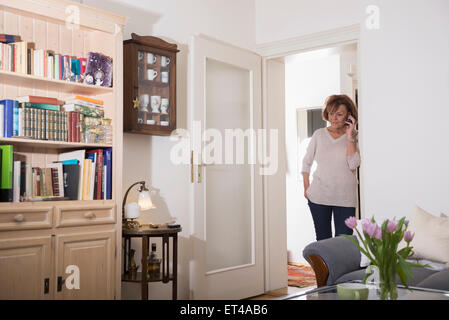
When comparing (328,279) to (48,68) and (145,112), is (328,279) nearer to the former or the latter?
(145,112)

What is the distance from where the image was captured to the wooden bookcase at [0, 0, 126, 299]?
8.50 feet

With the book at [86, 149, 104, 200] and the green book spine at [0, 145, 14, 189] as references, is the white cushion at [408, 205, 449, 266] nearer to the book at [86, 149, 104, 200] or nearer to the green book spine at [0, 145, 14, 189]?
the book at [86, 149, 104, 200]

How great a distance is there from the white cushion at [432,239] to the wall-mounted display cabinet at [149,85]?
179 centimetres

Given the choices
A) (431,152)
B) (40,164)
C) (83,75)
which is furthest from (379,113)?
(40,164)

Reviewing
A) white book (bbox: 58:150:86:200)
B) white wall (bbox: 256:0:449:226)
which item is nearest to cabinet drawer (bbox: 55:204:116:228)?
white book (bbox: 58:150:86:200)

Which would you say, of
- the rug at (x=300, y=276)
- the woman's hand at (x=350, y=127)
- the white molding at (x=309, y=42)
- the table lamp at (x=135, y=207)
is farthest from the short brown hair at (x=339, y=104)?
the table lamp at (x=135, y=207)

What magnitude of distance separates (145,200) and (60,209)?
0.68 m

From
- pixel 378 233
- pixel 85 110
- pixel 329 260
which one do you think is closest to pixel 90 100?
pixel 85 110

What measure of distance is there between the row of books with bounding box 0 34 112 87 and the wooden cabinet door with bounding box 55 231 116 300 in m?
0.92

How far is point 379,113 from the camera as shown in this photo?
3881 mm

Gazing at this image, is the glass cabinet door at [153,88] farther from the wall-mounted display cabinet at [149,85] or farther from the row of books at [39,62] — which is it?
the row of books at [39,62]

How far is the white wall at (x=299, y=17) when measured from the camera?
4113 mm

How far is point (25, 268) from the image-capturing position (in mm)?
2598
